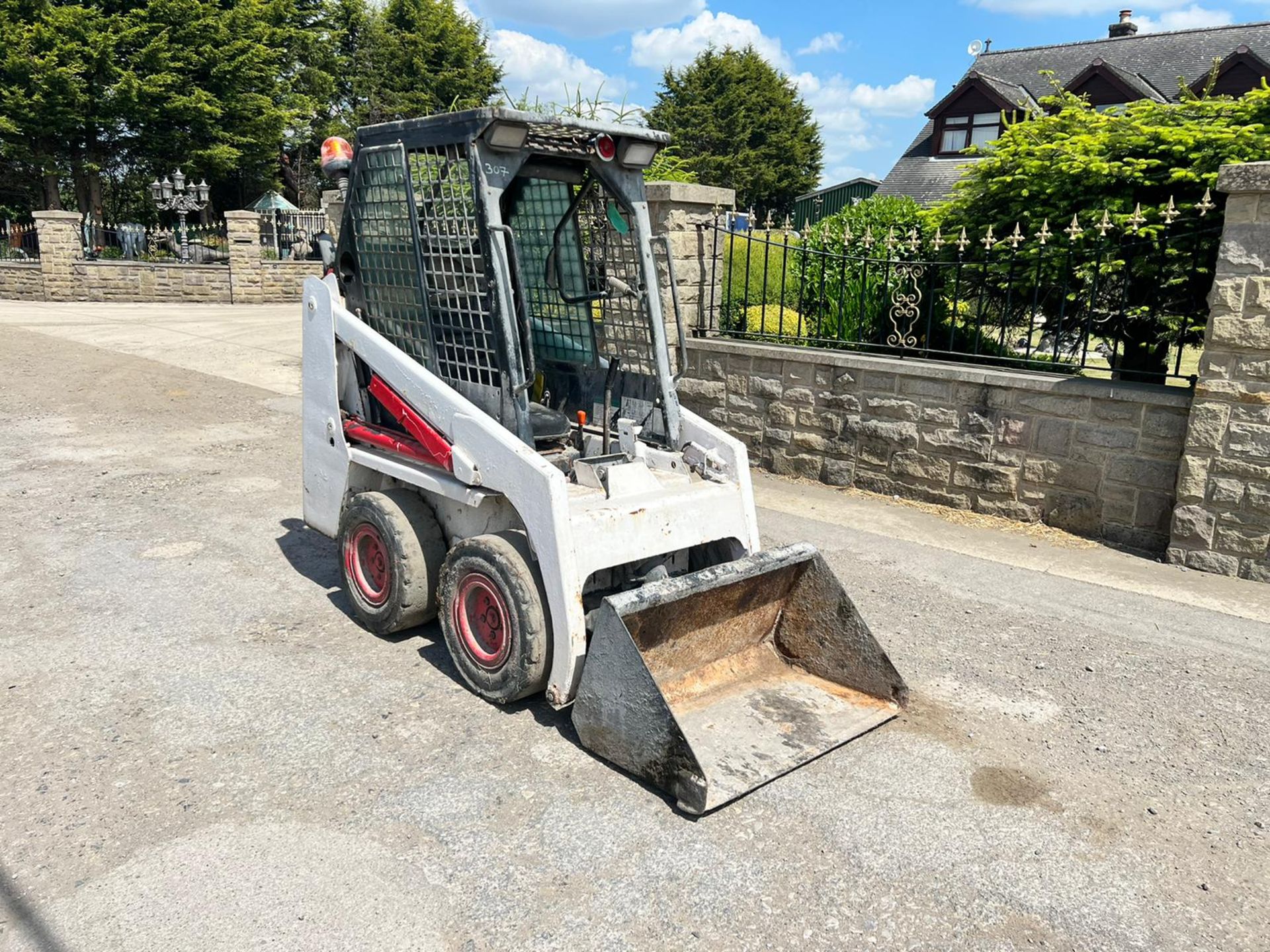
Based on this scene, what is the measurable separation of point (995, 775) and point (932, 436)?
3681 mm

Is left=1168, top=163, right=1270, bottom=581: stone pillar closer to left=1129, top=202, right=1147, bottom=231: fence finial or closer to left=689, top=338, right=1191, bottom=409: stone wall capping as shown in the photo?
left=689, top=338, right=1191, bottom=409: stone wall capping

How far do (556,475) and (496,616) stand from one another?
713 mm

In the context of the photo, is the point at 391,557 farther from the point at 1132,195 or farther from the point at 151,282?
the point at 151,282

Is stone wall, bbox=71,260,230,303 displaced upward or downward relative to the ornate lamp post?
downward

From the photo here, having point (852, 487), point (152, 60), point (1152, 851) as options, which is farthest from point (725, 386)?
point (152, 60)

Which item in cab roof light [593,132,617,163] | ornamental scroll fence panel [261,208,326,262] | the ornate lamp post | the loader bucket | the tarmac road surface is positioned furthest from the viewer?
the ornate lamp post

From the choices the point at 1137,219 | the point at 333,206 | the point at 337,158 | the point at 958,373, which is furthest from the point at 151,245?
the point at 1137,219

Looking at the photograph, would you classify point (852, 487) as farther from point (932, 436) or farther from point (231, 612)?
point (231, 612)

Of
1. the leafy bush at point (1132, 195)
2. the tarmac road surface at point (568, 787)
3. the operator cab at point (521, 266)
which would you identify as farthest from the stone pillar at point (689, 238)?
the tarmac road surface at point (568, 787)

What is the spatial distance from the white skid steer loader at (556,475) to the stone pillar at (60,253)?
18431 mm

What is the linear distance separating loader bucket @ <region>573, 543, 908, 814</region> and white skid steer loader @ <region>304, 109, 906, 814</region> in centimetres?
1

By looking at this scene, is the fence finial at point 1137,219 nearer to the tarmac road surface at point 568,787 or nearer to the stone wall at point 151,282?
the tarmac road surface at point 568,787

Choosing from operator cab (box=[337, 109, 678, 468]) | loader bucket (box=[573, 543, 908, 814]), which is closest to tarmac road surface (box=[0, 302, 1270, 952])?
loader bucket (box=[573, 543, 908, 814])

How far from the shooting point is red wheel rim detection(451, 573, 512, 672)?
3.77 metres
